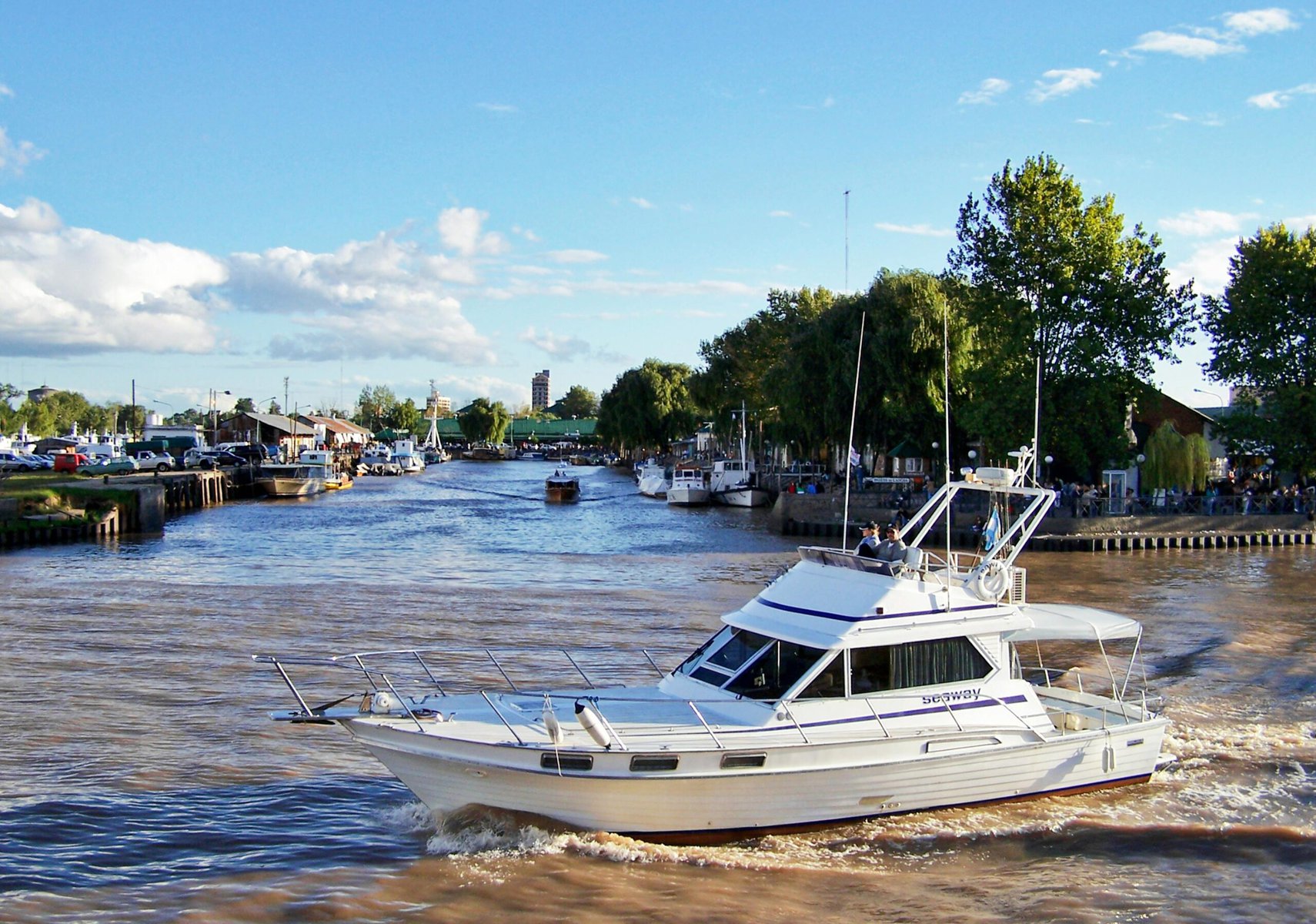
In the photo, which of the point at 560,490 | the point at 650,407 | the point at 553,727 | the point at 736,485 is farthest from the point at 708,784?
the point at 650,407

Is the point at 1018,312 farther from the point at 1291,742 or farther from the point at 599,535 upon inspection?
the point at 1291,742

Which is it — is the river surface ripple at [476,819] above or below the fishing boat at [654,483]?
below

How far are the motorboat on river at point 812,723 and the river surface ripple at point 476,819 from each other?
0.47 meters

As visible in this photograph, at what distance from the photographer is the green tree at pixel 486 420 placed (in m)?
196

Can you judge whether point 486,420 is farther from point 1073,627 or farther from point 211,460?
point 1073,627

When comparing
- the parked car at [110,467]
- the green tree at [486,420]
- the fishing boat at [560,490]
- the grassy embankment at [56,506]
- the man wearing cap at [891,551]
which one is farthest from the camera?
the green tree at [486,420]

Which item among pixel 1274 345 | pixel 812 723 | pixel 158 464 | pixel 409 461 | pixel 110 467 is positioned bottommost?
pixel 812 723

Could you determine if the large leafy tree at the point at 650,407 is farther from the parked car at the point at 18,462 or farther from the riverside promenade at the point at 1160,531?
the riverside promenade at the point at 1160,531

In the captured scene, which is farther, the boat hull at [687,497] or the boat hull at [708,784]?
the boat hull at [687,497]

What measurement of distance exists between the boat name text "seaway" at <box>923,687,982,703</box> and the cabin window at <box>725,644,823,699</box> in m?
1.43

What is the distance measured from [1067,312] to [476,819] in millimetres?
41885

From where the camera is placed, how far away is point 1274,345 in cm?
4884

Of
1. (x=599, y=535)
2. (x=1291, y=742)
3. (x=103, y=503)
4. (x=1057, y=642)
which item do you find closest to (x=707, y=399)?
(x=599, y=535)

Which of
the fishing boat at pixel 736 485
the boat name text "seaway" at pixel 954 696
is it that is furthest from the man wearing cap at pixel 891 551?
the fishing boat at pixel 736 485
